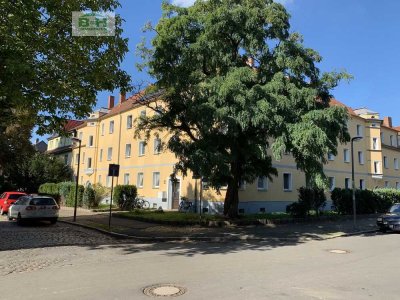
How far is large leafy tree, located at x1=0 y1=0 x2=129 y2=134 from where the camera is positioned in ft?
37.0

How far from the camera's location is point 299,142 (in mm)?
16656

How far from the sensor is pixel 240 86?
16.7 m

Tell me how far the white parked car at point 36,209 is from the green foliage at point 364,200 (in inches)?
747

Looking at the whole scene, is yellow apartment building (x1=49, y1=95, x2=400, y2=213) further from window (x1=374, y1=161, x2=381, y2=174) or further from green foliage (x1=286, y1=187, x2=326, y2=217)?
green foliage (x1=286, y1=187, x2=326, y2=217)

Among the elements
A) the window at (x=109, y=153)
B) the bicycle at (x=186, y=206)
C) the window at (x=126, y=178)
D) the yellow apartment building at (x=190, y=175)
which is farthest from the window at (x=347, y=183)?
the window at (x=109, y=153)

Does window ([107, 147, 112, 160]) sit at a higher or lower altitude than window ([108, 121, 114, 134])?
lower

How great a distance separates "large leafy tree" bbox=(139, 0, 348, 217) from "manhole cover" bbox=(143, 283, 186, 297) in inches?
381

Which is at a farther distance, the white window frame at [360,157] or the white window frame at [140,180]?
the white window frame at [360,157]

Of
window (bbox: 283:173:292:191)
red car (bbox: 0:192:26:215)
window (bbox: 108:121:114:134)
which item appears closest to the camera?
red car (bbox: 0:192:26:215)

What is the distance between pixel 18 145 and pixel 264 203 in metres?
24.3

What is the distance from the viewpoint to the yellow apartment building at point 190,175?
3167 centimetres

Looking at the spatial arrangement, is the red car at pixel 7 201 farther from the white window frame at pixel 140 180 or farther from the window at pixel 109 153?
the window at pixel 109 153

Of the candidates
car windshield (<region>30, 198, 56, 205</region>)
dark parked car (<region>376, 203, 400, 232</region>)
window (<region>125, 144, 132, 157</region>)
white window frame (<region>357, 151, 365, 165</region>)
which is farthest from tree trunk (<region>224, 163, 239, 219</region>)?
white window frame (<region>357, 151, 365, 165</region>)

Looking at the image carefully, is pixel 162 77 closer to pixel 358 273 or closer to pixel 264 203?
pixel 358 273
